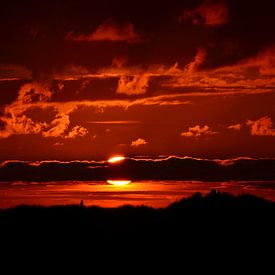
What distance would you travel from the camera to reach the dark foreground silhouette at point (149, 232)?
96.4m

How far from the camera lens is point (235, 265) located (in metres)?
92.1

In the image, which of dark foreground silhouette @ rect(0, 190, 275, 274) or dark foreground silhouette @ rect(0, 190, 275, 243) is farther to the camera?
dark foreground silhouette @ rect(0, 190, 275, 243)

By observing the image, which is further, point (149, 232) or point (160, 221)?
point (160, 221)

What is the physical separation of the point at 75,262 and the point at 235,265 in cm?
1830

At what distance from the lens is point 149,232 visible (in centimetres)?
10862

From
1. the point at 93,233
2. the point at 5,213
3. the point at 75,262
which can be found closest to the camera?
the point at 75,262

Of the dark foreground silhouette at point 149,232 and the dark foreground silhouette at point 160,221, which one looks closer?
the dark foreground silhouette at point 149,232

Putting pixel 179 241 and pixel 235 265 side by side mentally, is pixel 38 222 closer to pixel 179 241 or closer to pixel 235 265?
pixel 179 241

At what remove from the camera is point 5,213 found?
117 metres

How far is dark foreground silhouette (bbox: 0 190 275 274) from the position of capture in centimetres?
9638

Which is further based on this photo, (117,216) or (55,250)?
(117,216)

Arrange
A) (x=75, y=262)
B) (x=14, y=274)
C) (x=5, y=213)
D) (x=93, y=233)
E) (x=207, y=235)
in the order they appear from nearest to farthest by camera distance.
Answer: (x=14, y=274)
(x=75, y=262)
(x=207, y=235)
(x=93, y=233)
(x=5, y=213)

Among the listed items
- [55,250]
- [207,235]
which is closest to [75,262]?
[55,250]

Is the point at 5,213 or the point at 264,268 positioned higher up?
the point at 5,213
